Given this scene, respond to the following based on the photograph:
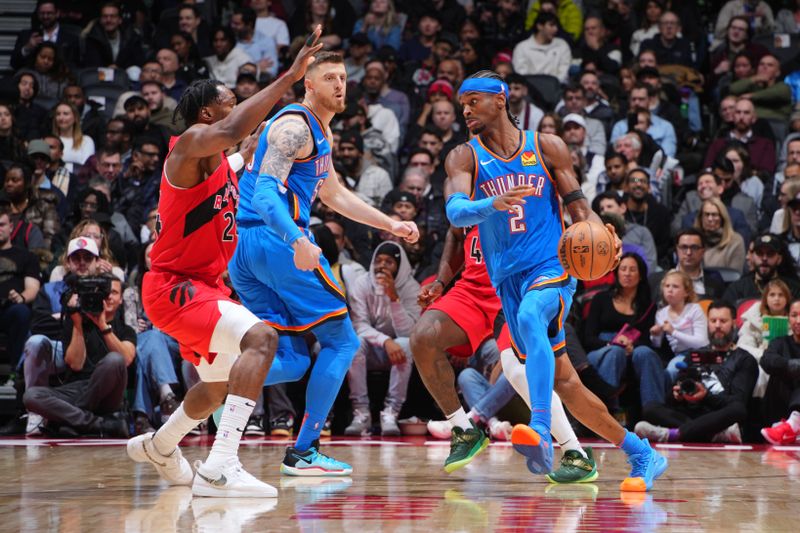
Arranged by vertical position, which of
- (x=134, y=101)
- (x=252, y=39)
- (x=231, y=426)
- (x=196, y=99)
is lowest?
(x=231, y=426)

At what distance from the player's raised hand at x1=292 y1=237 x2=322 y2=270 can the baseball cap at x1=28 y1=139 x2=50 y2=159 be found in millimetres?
7061

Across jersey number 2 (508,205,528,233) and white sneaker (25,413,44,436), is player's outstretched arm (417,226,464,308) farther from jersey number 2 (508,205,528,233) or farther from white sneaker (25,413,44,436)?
white sneaker (25,413,44,436)

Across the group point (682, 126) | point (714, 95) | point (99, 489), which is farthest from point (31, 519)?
point (714, 95)

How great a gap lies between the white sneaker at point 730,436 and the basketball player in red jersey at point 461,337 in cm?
293

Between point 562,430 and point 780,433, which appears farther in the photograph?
point 780,433

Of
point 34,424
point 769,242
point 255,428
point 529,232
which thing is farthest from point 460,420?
point 769,242

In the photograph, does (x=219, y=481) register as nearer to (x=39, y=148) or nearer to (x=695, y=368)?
(x=695, y=368)

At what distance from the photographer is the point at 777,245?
9.59 meters

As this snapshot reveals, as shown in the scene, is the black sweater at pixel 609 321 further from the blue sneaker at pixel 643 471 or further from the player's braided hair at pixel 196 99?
the player's braided hair at pixel 196 99

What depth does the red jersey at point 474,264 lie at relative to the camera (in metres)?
6.68

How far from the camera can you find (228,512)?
14.9 ft

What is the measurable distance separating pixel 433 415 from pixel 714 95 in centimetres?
601

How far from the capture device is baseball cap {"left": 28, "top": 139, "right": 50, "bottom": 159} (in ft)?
37.5

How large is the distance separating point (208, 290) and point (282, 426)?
3.77 m
